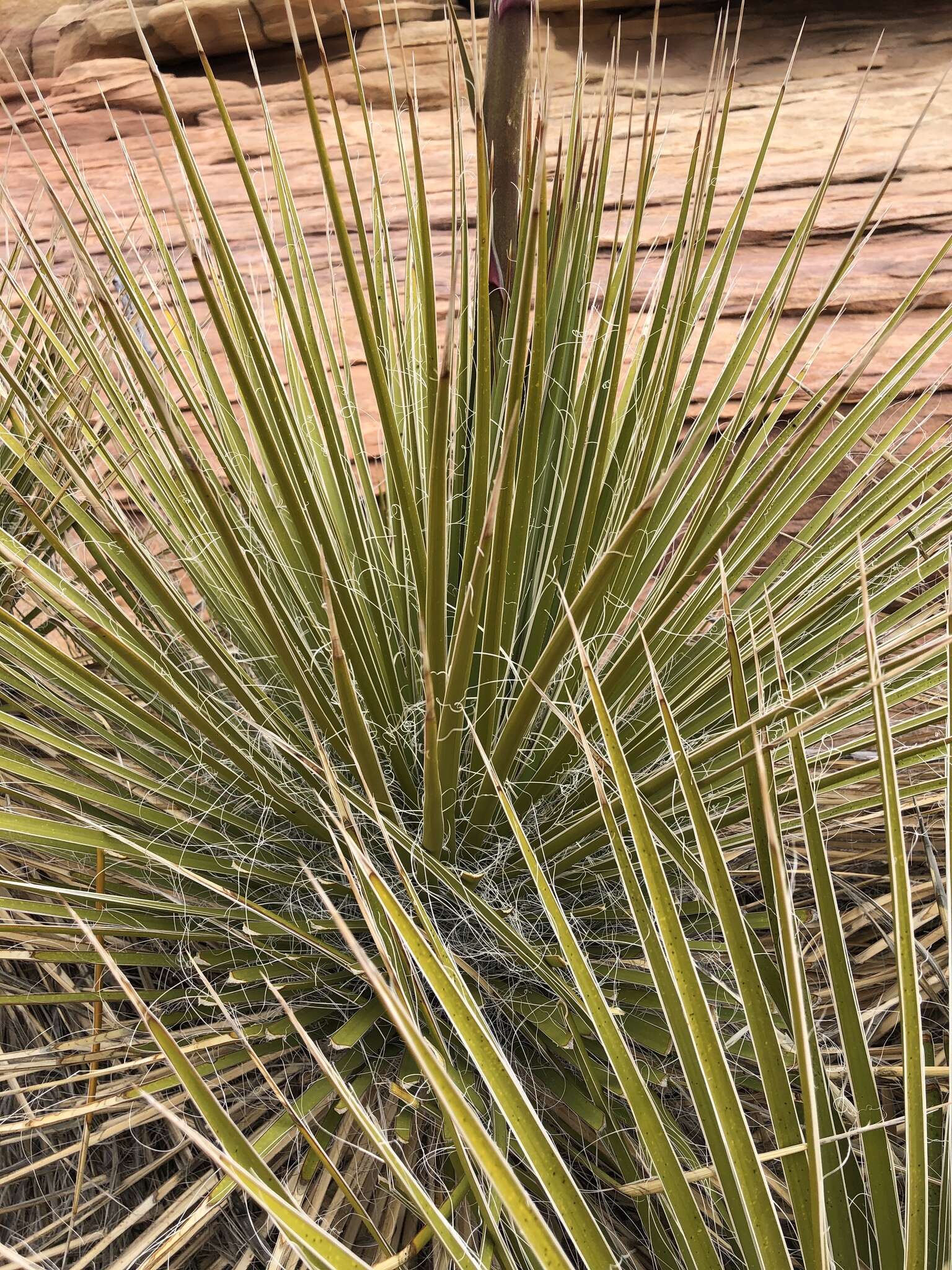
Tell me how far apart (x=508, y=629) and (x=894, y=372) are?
0.56 meters

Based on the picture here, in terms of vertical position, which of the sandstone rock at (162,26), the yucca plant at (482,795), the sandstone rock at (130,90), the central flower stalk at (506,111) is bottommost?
the yucca plant at (482,795)

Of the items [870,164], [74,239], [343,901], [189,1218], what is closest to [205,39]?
[870,164]

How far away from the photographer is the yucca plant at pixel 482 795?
1.62ft

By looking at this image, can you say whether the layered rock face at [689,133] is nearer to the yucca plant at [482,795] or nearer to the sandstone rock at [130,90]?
Result: the sandstone rock at [130,90]

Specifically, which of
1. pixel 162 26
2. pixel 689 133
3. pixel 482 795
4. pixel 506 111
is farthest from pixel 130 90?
pixel 482 795

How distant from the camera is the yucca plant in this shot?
50 cm

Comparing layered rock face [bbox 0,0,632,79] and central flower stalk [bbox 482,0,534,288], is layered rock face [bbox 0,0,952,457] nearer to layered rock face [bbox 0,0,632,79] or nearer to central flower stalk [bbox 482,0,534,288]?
layered rock face [bbox 0,0,632,79]

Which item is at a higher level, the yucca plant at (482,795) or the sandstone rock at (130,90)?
the sandstone rock at (130,90)

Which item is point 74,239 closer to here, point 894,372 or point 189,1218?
point 189,1218

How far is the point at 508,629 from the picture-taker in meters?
0.87

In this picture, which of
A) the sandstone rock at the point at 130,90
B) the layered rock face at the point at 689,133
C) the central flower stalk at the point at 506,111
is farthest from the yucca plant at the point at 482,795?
the sandstone rock at the point at 130,90

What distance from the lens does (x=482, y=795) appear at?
30.3 inches

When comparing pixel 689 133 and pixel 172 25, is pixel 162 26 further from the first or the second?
pixel 689 133

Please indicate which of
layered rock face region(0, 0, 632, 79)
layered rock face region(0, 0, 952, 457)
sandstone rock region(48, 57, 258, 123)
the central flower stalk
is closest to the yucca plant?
the central flower stalk
